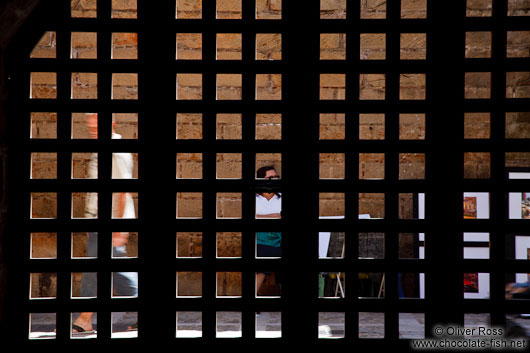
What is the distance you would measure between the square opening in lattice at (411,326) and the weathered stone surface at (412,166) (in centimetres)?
170

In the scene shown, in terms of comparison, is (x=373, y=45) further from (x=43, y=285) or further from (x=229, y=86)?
(x=43, y=285)

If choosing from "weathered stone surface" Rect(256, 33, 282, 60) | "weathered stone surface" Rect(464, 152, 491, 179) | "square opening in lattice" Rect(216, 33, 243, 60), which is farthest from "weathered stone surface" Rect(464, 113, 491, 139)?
"square opening in lattice" Rect(216, 33, 243, 60)

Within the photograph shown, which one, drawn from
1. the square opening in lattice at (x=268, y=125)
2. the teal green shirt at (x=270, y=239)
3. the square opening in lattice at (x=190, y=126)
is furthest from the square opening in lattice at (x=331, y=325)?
the square opening in lattice at (x=190, y=126)

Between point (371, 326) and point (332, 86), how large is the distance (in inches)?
112

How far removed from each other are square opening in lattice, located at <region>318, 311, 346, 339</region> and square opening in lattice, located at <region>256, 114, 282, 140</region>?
2.24 m

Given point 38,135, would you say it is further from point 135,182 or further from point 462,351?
point 462,351

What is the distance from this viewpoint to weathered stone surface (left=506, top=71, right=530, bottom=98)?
6.27 meters

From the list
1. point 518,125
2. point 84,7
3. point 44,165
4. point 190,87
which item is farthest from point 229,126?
point 518,125

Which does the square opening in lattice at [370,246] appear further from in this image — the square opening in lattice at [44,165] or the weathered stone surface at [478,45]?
the square opening in lattice at [44,165]

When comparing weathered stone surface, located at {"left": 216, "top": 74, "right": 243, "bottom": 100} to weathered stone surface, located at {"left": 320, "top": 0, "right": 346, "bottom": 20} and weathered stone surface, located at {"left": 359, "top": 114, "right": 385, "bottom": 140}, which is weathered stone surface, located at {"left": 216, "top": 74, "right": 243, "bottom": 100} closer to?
weathered stone surface, located at {"left": 320, "top": 0, "right": 346, "bottom": 20}

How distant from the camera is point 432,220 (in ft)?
10.5

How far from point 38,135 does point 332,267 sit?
4.63 metres

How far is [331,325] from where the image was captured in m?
5.49

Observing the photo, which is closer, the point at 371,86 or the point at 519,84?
the point at 519,84
